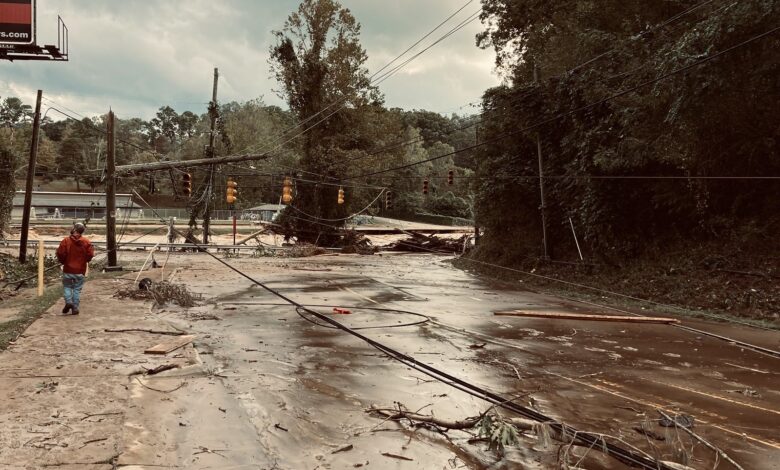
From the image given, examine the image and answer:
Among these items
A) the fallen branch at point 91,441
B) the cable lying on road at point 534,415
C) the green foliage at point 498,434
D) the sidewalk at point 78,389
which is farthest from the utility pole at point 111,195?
the green foliage at point 498,434

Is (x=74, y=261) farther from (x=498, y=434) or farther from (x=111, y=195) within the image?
(x=111, y=195)

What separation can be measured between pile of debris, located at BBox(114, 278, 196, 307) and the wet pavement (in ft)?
2.56

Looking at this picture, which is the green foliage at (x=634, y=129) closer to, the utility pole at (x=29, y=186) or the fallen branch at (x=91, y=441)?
the fallen branch at (x=91, y=441)

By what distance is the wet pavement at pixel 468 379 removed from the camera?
5.66 metres

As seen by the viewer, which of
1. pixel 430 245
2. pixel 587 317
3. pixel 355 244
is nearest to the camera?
pixel 587 317

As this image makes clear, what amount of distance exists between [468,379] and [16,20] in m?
18.2

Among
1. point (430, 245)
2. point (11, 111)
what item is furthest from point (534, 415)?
point (11, 111)

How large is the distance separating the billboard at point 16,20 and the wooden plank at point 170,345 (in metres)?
13.3

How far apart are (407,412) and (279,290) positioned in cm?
1317

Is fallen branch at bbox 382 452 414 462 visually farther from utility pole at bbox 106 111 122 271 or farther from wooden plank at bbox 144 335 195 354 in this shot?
utility pole at bbox 106 111 122 271

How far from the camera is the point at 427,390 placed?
25.4 feet

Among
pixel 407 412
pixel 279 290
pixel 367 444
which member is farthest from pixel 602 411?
pixel 279 290

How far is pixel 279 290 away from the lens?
19.2m

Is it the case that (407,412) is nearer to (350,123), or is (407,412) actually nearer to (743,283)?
(743,283)
